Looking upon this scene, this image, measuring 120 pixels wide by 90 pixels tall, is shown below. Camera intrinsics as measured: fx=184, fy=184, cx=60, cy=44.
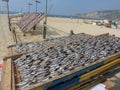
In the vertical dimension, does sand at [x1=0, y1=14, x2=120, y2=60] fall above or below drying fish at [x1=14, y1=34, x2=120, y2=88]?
below

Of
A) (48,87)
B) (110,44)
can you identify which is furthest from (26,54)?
(110,44)

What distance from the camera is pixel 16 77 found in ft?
12.3

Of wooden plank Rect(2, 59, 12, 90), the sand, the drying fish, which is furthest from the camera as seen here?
the sand

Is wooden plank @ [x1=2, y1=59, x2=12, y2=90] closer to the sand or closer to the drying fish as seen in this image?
the drying fish

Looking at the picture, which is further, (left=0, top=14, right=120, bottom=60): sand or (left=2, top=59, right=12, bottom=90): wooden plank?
(left=0, top=14, right=120, bottom=60): sand

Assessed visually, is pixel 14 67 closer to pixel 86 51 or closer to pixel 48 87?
pixel 48 87

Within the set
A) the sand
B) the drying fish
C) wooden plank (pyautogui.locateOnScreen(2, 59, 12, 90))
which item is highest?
the drying fish

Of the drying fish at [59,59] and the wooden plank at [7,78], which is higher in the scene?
the drying fish at [59,59]

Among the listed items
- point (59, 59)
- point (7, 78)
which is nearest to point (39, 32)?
point (59, 59)

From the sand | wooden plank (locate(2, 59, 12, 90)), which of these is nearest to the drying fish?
wooden plank (locate(2, 59, 12, 90))

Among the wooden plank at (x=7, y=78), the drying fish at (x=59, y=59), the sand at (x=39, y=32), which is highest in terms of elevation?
the drying fish at (x=59, y=59)

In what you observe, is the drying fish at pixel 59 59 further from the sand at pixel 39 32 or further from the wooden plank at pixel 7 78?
the sand at pixel 39 32

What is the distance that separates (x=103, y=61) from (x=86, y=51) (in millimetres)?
744

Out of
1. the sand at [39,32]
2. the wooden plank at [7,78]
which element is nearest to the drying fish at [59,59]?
the wooden plank at [7,78]
